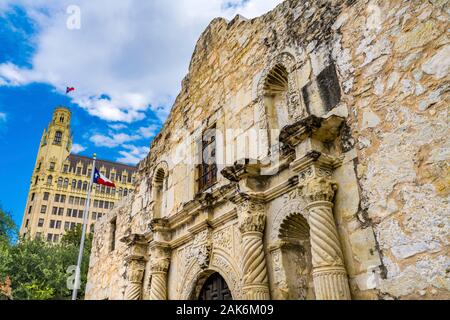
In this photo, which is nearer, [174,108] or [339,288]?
[339,288]

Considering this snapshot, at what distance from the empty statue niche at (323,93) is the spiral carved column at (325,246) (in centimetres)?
119

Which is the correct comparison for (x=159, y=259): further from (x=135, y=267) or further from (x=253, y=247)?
(x=253, y=247)

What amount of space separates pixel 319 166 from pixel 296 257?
54.4 inches

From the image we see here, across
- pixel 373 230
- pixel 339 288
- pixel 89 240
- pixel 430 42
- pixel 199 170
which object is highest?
pixel 89 240

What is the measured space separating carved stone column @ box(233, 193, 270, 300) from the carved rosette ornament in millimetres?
2832

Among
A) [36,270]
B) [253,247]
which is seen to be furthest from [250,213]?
[36,270]

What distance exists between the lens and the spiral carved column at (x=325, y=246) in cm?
397

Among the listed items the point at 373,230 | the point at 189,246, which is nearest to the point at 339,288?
the point at 373,230

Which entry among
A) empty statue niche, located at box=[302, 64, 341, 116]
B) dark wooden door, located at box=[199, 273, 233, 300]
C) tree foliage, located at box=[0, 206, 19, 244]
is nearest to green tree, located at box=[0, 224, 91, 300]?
tree foliage, located at box=[0, 206, 19, 244]

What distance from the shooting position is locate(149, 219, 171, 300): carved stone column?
24.7ft

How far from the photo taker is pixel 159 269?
7.69 m
